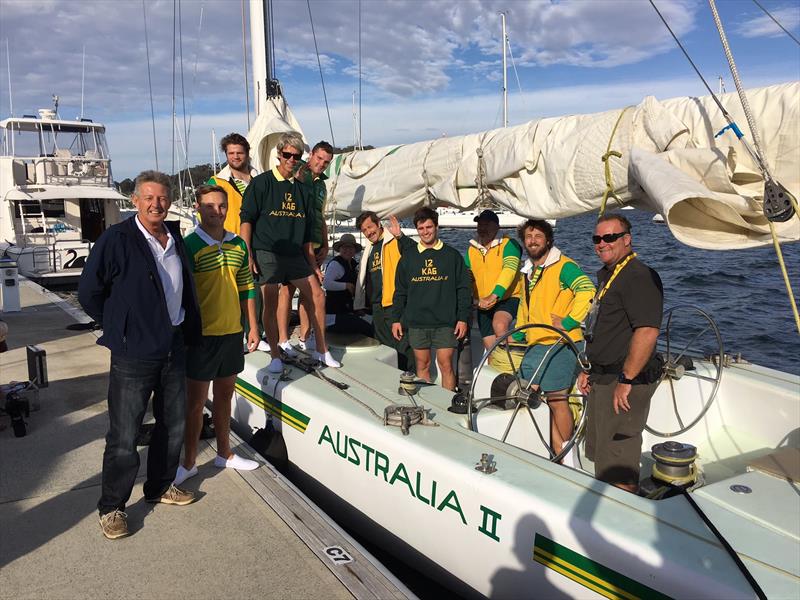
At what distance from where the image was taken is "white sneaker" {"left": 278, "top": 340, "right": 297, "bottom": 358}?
15.3 ft

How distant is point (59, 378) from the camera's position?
5789 mm

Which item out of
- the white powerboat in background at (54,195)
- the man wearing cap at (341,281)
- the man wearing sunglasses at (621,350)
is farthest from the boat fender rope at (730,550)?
the white powerboat in background at (54,195)

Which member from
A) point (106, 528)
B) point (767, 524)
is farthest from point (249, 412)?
point (767, 524)

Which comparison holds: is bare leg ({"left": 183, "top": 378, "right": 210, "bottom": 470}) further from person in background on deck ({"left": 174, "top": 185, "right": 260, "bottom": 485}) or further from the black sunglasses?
the black sunglasses

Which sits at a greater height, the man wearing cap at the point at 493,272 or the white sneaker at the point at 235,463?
the man wearing cap at the point at 493,272

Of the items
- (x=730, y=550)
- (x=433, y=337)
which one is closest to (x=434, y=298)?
(x=433, y=337)

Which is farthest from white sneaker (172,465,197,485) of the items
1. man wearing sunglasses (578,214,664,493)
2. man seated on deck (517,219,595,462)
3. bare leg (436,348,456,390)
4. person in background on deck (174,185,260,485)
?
man wearing sunglasses (578,214,664,493)

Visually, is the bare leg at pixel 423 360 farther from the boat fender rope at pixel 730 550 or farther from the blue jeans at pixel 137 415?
the boat fender rope at pixel 730 550

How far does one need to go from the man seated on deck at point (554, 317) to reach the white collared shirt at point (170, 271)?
6.47 ft

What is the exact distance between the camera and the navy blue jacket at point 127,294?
2.90 metres

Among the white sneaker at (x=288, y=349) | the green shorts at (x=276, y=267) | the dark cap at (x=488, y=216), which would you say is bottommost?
the white sneaker at (x=288, y=349)

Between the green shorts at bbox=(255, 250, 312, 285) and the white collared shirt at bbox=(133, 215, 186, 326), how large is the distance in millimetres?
1216

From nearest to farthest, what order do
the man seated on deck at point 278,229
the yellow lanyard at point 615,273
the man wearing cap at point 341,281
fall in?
the yellow lanyard at point 615,273 → the man seated on deck at point 278,229 → the man wearing cap at point 341,281

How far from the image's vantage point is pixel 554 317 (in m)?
3.98
